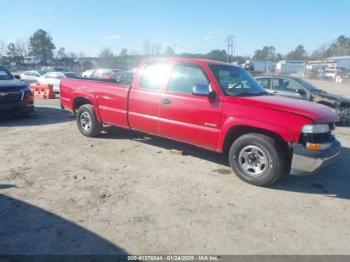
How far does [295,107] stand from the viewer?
15.4 feet

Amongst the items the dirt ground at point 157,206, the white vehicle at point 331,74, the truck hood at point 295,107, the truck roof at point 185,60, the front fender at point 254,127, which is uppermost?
the white vehicle at point 331,74

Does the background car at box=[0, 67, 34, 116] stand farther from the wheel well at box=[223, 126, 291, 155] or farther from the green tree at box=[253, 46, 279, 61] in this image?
the green tree at box=[253, 46, 279, 61]

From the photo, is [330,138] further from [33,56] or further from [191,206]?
[33,56]

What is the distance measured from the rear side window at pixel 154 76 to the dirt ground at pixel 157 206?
1.40 meters

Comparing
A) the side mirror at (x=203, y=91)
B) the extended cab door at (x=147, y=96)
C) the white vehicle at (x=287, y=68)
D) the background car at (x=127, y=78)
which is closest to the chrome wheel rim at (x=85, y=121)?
the background car at (x=127, y=78)

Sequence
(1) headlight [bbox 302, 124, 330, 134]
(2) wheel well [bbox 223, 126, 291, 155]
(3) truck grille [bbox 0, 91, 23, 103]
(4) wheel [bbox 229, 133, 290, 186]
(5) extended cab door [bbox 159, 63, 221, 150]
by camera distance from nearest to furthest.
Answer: (1) headlight [bbox 302, 124, 330, 134]
(4) wheel [bbox 229, 133, 290, 186]
(2) wheel well [bbox 223, 126, 291, 155]
(5) extended cab door [bbox 159, 63, 221, 150]
(3) truck grille [bbox 0, 91, 23, 103]

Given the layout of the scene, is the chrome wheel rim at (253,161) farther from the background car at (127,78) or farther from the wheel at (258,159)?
the background car at (127,78)

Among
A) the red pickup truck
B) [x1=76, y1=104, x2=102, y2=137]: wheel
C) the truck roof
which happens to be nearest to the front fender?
the red pickup truck

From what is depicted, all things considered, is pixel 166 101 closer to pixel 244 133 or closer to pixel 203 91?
pixel 203 91

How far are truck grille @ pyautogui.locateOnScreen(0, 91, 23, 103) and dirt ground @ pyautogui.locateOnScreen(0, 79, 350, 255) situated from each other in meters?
3.47

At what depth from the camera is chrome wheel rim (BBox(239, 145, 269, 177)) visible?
15.7 feet

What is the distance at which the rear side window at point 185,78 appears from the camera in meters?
5.53

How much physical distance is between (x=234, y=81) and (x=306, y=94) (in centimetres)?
558

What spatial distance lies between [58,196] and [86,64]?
67.8 metres
